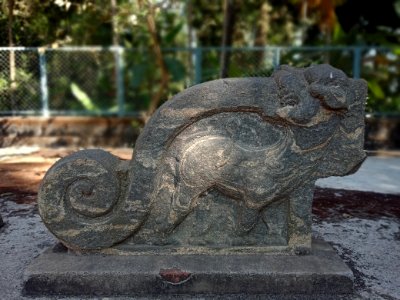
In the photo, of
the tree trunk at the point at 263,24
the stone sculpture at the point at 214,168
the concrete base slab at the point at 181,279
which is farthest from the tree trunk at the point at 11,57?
the tree trunk at the point at 263,24

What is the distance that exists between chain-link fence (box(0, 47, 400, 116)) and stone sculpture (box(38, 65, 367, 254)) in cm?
583

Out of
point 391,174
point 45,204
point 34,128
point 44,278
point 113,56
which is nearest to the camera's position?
Result: point 44,278

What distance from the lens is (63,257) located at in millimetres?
2920

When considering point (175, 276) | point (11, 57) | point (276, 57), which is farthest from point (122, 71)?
point (175, 276)

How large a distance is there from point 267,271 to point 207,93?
3.84 ft

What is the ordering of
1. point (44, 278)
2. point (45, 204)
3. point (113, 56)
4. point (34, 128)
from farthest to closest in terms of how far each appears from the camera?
point (113, 56) → point (34, 128) → point (45, 204) → point (44, 278)

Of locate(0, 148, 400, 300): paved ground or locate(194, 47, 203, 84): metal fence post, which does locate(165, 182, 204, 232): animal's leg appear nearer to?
locate(0, 148, 400, 300): paved ground

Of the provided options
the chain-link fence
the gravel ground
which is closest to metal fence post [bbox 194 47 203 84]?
the chain-link fence

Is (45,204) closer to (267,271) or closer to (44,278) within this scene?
(44,278)

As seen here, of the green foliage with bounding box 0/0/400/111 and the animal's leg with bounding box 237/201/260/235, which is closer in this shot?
the animal's leg with bounding box 237/201/260/235

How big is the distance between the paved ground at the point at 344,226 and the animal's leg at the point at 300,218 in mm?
434

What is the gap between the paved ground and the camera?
301 cm

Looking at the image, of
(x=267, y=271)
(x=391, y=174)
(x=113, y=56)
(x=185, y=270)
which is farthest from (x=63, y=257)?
(x=113, y=56)

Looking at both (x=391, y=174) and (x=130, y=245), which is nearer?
(x=130, y=245)
